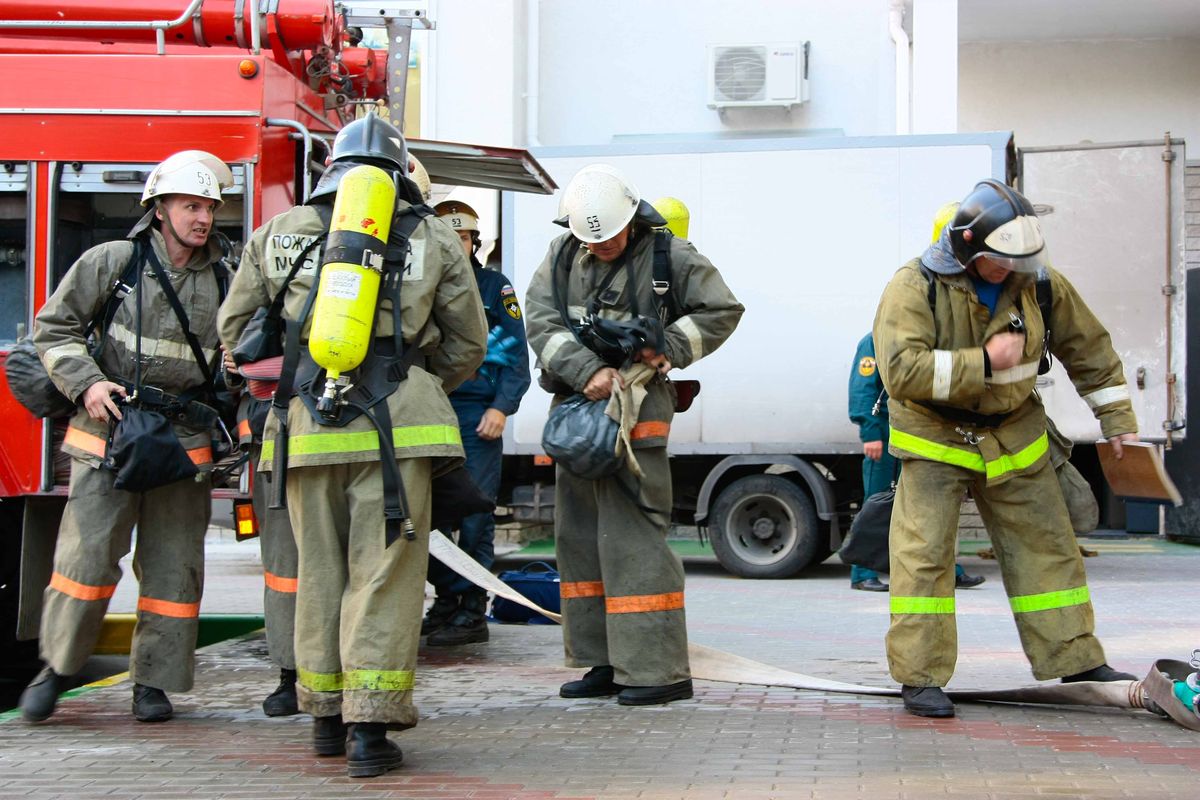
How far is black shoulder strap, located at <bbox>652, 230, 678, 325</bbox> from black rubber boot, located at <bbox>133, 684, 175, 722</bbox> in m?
2.23

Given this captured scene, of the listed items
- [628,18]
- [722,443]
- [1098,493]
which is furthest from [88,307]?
[628,18]

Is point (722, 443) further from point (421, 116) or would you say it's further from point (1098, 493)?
point (421, 116)

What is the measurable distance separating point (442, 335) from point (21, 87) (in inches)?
117

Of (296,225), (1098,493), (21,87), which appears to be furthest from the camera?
(1098,493)

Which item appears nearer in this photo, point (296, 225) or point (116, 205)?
point (296, 225)

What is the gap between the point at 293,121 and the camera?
668 centimetres

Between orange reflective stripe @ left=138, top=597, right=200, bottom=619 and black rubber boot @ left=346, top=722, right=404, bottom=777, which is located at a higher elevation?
orange reflective stripe @ left=138, top=597, right=200, bottom=619

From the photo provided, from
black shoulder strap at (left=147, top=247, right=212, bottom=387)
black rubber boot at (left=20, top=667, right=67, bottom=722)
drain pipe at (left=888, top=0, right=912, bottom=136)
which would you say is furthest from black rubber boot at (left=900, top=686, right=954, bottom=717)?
drain pipe at (left=888, top=0, right=912, bottom=136)

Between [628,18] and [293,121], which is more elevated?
[628,18]

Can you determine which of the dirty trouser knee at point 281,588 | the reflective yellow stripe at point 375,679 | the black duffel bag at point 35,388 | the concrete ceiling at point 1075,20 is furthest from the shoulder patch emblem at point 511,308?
the concrete ceiling at point 1075,20

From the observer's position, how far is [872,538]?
5.54 metres

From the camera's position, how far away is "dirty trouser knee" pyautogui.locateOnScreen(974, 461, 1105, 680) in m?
5.11

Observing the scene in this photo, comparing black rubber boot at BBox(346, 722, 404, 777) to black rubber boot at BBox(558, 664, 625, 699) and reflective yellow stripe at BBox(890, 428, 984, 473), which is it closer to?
black rubber boot at BBox(558, 664, 625, 699)

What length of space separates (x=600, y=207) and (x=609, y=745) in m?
1.92
